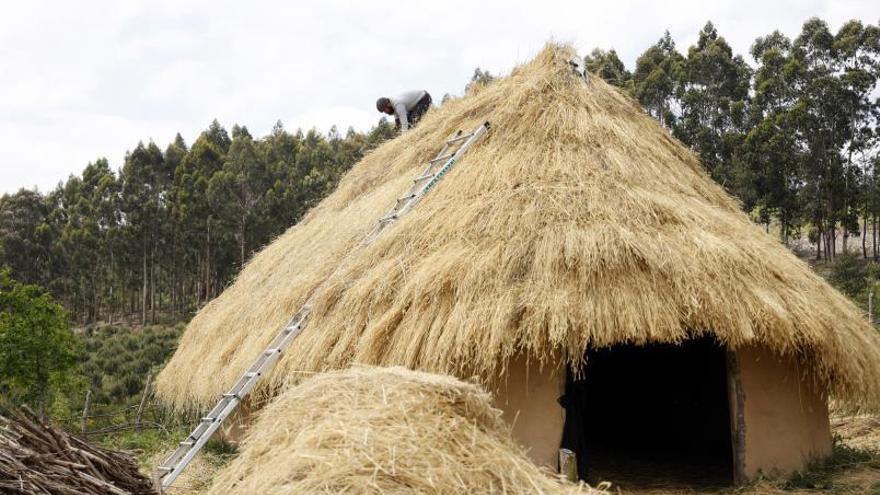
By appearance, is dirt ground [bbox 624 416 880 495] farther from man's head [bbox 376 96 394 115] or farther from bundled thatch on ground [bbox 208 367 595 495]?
man's head [bbox 376 96 394 115]

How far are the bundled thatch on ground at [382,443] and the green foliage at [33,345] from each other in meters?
10.6

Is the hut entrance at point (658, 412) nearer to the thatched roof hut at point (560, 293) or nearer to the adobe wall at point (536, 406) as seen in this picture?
the thatched roof hut at point (560, 293)

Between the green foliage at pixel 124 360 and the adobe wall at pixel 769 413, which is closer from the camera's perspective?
the adobe wall at pixel 769 413

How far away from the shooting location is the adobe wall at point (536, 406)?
23.0ft

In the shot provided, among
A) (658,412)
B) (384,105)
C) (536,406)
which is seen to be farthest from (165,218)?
(536,406)

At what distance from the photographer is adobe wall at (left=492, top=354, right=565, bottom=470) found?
7008mm

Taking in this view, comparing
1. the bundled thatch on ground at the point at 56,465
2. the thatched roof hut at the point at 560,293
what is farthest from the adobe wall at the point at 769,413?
the bundled thatch on ground at the point at 56,465

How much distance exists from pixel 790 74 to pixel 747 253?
2475cm

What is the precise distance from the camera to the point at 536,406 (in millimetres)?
7031

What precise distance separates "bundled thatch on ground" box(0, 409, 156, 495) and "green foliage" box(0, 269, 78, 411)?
9.42 meters

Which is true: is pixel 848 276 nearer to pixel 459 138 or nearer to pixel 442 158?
pixel 459 138

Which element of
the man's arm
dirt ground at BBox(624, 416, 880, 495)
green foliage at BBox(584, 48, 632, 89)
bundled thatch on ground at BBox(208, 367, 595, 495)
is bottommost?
dirt ground at BBox(624, 416, 880, 495)

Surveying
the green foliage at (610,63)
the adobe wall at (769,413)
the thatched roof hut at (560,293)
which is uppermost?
the green foliage at (610,63)

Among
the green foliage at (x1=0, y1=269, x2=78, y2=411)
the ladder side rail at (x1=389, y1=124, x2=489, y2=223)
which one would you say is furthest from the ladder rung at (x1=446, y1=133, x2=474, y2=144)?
the green foliage at (x1=0, y1=269, x2=78, y2=411)
